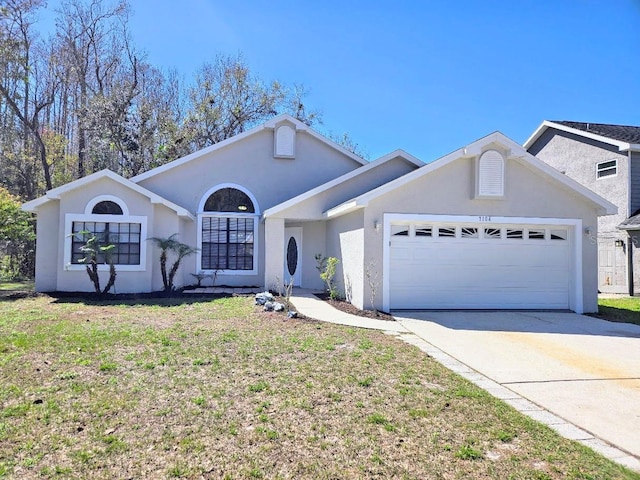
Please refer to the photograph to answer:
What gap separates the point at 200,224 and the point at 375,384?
499 inches

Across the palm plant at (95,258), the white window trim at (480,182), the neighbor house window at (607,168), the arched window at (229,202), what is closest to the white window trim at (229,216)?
the arched window at (229,202)

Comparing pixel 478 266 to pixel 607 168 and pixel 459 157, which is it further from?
pixel 607 168

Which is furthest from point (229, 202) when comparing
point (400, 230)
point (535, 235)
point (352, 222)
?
point (535, 235)

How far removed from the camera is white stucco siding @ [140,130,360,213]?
16969 millimetres

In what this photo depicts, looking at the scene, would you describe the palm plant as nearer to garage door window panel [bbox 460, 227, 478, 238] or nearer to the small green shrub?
the small green shrub

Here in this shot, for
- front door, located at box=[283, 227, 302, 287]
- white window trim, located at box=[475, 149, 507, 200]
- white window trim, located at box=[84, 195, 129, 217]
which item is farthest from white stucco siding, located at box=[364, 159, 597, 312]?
white window trim, located at box=[84, 195, 129, 217]

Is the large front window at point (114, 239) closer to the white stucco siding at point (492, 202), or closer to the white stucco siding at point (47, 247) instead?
the white stucco siding at point (47, 247)

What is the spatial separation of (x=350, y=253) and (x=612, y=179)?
1391cm

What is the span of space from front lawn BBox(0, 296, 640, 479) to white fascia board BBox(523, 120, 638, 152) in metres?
16.0

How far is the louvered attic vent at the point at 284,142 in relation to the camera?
17641 mm

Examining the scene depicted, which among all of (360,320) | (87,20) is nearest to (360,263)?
(360,320)

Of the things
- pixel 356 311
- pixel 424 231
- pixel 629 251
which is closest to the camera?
pixel 356 311

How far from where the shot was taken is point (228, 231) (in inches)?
680

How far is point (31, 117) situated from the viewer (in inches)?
1085
